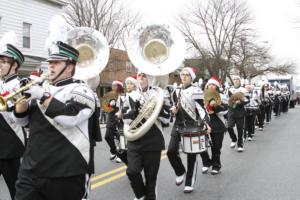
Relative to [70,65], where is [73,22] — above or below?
above

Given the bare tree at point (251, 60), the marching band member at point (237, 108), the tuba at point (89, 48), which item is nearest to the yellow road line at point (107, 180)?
the tuba at point (89, 48)

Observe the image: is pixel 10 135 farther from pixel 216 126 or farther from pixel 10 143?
pixel 216 126

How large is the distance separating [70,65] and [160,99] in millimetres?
2213

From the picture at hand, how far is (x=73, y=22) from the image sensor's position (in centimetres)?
3027

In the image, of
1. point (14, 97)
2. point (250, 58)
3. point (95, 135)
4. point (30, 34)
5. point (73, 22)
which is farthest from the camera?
point (250, 58)

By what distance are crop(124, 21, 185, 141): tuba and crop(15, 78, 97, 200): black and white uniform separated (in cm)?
215

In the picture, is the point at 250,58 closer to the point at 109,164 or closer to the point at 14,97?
the point at 109,164

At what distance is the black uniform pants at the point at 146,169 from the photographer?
5.79 metres

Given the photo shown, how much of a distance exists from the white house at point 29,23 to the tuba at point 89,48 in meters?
16.7

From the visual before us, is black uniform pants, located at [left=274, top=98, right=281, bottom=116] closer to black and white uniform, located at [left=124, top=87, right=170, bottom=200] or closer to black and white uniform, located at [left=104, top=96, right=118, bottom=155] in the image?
black and white uniform, located at [left=104, top=96, right=118, bottom=155]

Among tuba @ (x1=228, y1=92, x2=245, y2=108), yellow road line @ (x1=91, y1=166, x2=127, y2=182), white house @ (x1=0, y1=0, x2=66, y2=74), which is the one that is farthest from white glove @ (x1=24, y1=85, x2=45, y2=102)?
white house @ (x1=0, y1=0, x2=66, y2=74)

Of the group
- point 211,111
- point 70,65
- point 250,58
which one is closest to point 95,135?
point 70,65

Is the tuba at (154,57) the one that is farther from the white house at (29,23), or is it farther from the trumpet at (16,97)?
the white house at (29,23)

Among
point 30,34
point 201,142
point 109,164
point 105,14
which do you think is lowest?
point 109,164
